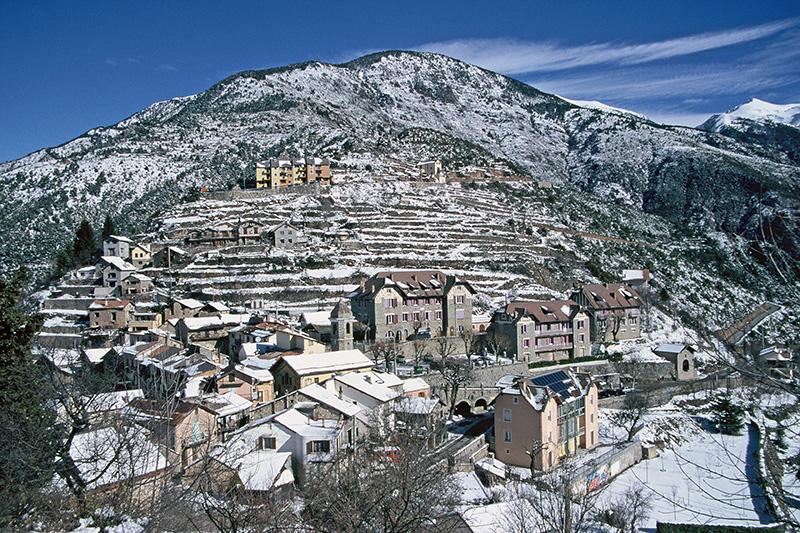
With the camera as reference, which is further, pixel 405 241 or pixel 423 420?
pixel 405 241

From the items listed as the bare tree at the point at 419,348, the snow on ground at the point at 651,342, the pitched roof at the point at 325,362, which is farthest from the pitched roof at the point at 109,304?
the snow on ground at the point at 651,342

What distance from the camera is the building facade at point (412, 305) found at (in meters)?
42.0

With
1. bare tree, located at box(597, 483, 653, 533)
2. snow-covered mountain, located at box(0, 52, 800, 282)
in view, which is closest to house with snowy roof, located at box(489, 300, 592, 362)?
snow-covered mountain, located at box(0, 52, 800, 282)

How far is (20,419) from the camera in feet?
46.8

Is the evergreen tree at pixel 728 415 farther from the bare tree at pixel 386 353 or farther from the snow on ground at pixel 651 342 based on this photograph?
the bare tree at pixel 386 353

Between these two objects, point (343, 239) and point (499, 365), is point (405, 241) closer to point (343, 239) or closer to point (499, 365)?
point (343, 239)

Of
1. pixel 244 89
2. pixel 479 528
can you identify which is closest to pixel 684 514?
pixel 479 528

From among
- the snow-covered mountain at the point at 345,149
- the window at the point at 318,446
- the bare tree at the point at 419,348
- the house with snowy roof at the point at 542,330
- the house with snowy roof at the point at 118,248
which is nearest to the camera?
the window at the point at 318,446

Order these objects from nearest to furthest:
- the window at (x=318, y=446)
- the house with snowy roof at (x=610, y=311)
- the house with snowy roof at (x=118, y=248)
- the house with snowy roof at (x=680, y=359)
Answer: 1. the window at (x=318, y=446)
2. the house with snowy roof at (x=680, y=359)
3. the house with snowy roof at (x=610, y=311)
4. the house with snowy roof at (x=118, y=248)

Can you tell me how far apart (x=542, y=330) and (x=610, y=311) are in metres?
7.44

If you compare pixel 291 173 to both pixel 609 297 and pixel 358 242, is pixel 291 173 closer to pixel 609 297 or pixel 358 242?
pixel 358 242

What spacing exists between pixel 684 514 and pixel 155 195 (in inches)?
3155

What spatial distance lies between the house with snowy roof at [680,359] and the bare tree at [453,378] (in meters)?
15.3

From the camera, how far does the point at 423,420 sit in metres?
25.8
